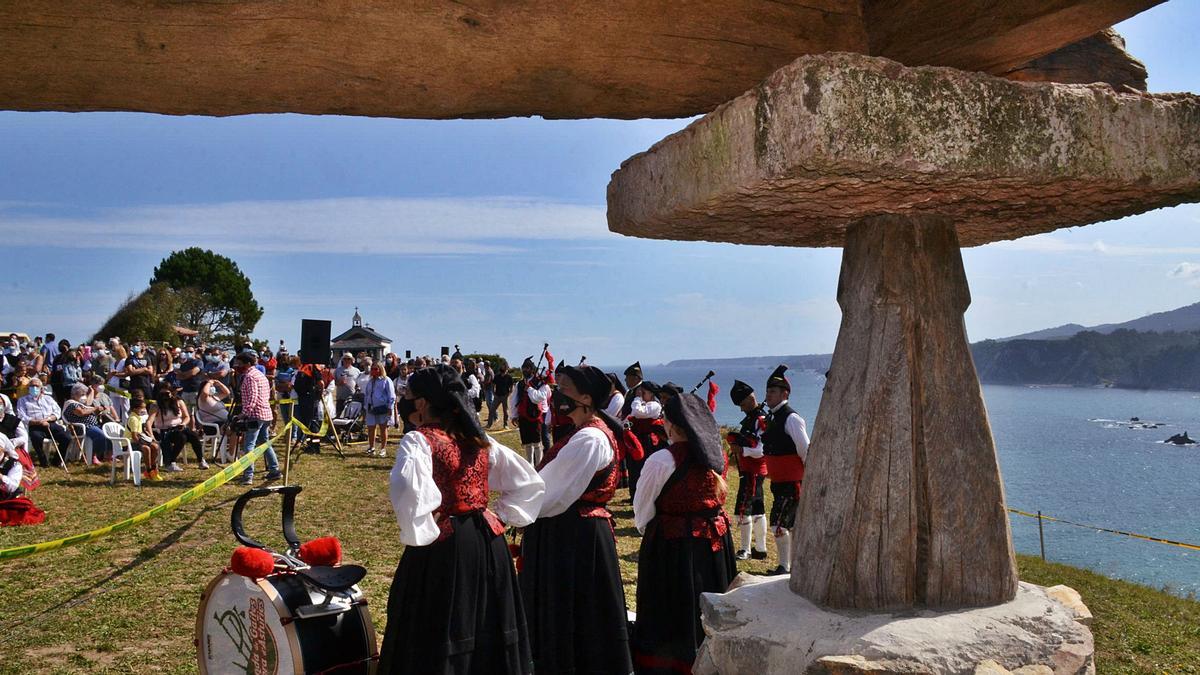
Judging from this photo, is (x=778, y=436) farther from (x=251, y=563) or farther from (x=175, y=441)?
(x=175, y=441)

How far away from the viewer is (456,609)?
14.3 feet

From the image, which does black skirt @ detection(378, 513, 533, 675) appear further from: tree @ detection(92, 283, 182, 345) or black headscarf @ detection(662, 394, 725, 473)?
tree @ detection(92, 283, 182, 345)

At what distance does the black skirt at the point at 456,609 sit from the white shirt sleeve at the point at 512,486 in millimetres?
251

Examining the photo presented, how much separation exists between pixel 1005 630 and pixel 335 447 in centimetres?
1613

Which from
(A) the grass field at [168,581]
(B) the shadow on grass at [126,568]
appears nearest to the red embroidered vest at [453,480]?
(A) the grass field at [168,581]

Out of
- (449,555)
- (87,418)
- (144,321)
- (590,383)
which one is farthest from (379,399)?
(144,321)

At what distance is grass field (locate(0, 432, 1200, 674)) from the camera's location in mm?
6168

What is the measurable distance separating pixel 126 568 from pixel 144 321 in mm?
42071

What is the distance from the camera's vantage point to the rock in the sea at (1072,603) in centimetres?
390

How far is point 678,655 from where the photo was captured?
5359 mm

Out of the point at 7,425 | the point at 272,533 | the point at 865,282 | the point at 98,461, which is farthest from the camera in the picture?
the point at 98,461

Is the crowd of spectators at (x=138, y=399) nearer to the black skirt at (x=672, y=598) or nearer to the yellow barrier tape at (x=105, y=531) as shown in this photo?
the yellow barrier tape at (x=105, y=531)

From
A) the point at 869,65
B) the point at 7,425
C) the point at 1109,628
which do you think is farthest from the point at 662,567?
the point at 7,425

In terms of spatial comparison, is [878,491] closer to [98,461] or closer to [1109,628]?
[1109,628]
